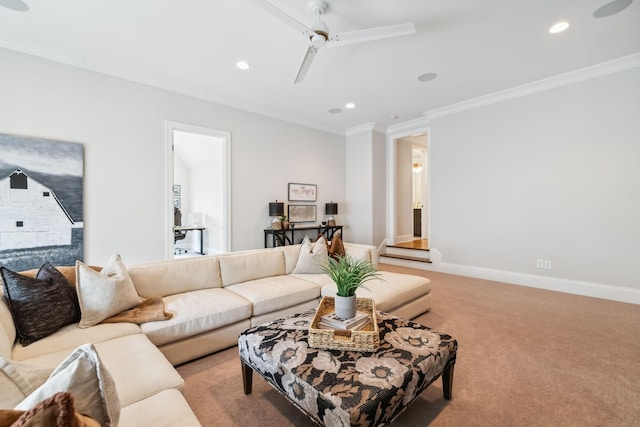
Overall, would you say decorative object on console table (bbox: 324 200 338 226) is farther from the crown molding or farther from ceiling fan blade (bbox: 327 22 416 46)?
ceiling fan blade (bbox: 327 22 416 46)

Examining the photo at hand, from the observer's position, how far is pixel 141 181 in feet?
11.9

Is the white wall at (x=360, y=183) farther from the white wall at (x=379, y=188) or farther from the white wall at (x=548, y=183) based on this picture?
the white wall at (x=548, y=183)

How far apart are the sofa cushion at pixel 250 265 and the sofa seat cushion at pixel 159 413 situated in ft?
5.61

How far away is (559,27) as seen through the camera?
107 inches

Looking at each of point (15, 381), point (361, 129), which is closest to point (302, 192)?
point (361, 129)

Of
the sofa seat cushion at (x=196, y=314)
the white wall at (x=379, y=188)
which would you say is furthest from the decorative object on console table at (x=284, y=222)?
the sofa seat cushion at (x=196, y=314)

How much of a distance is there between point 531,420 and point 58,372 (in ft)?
7.24

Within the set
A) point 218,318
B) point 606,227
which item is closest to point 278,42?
point 218,318

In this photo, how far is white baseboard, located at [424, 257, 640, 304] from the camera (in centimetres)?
338

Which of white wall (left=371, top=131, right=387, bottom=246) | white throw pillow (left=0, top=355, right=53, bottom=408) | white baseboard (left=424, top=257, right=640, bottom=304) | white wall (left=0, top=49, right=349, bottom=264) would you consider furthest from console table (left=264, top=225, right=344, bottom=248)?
white throw pillow (left=0, top=355, right=53, bottom=408)

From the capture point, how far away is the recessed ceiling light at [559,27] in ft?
8.68

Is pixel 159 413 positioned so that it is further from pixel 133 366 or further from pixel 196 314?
pixel 196 314

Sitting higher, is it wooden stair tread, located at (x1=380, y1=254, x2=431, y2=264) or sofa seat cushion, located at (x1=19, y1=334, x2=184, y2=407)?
Result: sofa seat cushion, located at (x1=19, y1=334, x2=184, y2=407)

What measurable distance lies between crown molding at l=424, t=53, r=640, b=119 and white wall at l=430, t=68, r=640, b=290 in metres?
0.07
